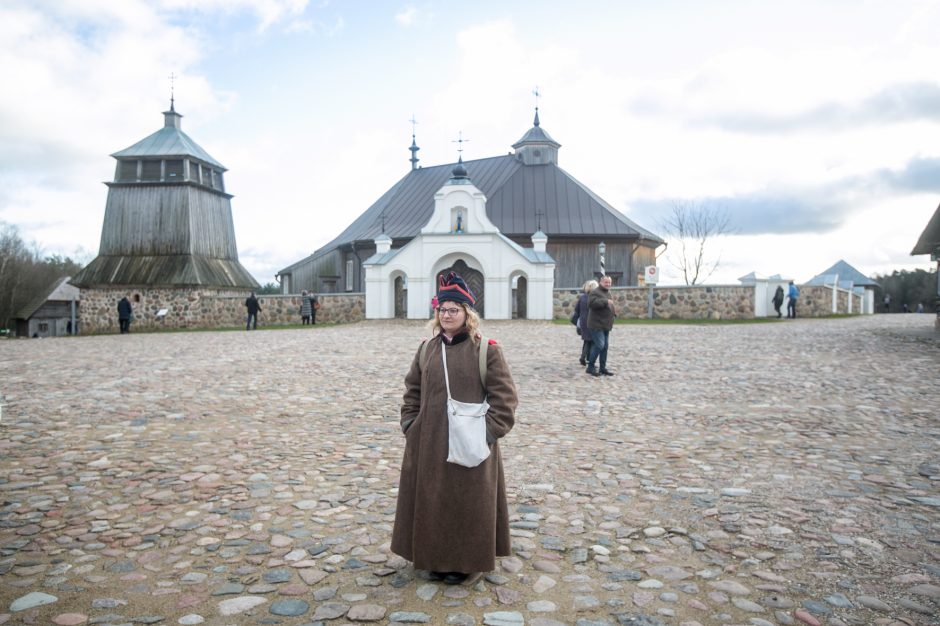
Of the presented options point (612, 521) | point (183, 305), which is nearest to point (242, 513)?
point (612, 521)

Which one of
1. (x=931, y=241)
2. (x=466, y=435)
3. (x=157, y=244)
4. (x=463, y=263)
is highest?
(x=157, y=244)

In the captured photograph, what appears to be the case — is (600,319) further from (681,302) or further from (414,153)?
(414,153)

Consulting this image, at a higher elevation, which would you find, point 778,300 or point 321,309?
point 778,300

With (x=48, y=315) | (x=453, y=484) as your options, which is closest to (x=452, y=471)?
(x=453, y=484)

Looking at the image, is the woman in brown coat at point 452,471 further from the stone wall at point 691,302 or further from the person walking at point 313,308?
the person walking at point 313,308

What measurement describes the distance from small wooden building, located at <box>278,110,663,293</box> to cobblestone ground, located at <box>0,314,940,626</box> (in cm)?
2674

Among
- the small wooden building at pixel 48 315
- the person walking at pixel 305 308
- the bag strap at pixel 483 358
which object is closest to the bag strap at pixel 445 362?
the bag strap at pixel 483 358

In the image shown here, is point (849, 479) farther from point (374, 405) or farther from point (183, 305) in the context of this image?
point (183, 305)

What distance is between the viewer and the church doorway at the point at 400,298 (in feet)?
115

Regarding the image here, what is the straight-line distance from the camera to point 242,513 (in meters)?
4.75

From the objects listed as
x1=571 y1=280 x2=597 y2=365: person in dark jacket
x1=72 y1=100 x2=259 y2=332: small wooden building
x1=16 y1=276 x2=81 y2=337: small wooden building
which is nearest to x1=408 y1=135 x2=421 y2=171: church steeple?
x1=72 y1=100 x2=259 y2=332: small wooden building

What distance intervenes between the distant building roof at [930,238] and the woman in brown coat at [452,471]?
2202cm

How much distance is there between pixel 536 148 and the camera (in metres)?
42.3

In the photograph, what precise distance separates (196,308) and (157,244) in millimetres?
4917
